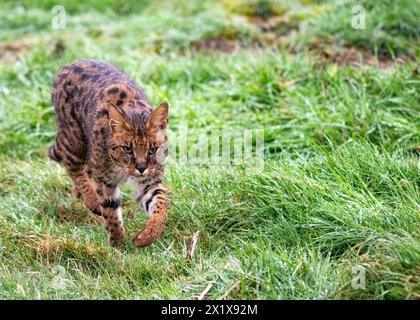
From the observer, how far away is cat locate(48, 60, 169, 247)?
16.2 feet

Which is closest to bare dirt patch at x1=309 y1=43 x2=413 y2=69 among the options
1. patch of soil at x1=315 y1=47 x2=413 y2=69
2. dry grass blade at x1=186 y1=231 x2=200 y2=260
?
patch of soil at x1=315 y1=47 x2=413 y2=69

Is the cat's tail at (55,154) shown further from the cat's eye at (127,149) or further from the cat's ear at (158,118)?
the cat's ear at (158,118)

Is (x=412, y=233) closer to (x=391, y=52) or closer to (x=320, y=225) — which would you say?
(x=320, y=225)

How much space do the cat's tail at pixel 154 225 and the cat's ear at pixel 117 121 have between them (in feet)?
2.04

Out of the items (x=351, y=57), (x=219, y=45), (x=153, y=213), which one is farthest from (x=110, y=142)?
(x=219, y=45)

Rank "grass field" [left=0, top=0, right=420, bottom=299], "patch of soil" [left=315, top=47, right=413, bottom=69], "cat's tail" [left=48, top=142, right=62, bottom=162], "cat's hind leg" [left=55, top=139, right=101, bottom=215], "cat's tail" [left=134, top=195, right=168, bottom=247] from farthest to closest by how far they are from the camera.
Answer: "patch of soil" [left=315, top=47, right=413, bottom=69] → "cat's tail" [left=48, top=142, right=62, bottom=162] → "cat's hind leg" [left=55, top=139, right=101, bottom=215] → "cat's tail" [left=134, top=195, right=168, bottom=247] → "grass field" [left=0, top=0, right=420, bottom=299]

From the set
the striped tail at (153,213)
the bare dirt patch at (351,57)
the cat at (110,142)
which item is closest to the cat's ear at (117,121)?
the cat at (110,142)

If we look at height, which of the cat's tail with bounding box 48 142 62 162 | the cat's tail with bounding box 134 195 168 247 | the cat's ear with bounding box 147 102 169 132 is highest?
the cat's ear with bounding box 147 102 169 132

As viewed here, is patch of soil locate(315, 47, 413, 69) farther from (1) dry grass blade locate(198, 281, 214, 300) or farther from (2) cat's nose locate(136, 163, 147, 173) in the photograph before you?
(1) dry grass blade locate(198, 281, 214, 300)

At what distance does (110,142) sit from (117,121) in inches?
8.8
